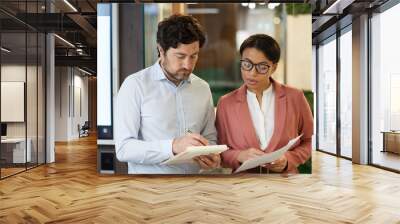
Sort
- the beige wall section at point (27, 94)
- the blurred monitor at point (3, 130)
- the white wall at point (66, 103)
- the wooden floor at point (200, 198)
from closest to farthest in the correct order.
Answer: the wooden floor at point (200, 198)
the blurred monitor at point (3, 130)
the beige wall section at point (27, 94)
the white wall at point (66, 103)

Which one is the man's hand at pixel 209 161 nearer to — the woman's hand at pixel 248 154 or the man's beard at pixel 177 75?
the woman's hand at pixel 248 154

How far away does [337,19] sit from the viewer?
8.99m

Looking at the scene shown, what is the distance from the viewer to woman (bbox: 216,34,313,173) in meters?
5.52

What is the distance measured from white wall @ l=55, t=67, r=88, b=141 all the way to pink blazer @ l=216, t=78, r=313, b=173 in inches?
507

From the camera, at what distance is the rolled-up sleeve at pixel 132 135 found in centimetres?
527

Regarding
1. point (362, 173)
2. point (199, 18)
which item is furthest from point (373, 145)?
point (199, 18)

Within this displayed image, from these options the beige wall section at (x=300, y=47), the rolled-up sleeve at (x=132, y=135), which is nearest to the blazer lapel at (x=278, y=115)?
the beige wall section at (x=300, y=47)

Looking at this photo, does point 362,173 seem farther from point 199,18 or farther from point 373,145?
point 199,18

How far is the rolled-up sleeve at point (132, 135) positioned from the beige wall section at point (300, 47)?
1.95 m

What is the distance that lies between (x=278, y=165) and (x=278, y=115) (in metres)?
0.66

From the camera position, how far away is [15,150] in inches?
A: 295

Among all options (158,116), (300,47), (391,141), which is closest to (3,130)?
(158,116)

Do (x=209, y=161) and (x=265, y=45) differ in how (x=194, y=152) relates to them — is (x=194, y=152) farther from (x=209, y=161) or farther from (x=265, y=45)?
(x=265, y=45)

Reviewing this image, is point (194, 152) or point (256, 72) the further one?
point (256, 72)
